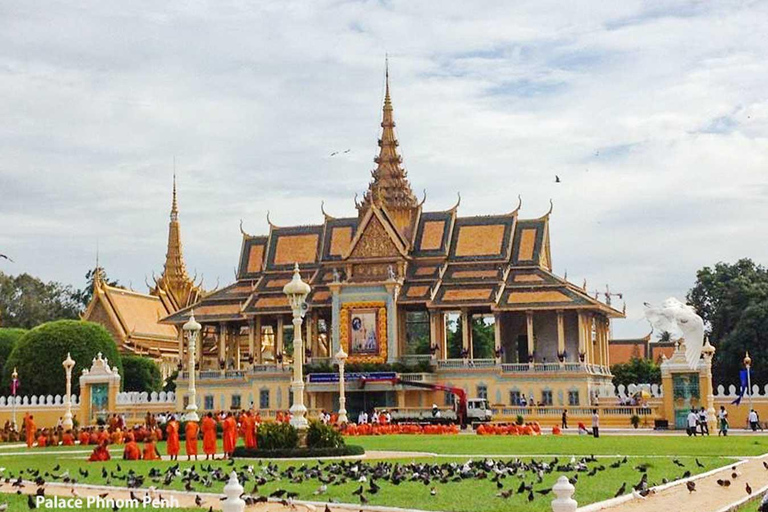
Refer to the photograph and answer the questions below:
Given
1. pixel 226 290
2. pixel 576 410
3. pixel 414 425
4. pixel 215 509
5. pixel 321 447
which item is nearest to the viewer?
pixel 215 509

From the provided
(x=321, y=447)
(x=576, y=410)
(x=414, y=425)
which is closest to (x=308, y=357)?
(x=576, y=410)

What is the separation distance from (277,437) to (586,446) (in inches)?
363

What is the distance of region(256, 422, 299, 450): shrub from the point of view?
94.5 ft

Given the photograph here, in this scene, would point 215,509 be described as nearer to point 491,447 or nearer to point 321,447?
point 321,447

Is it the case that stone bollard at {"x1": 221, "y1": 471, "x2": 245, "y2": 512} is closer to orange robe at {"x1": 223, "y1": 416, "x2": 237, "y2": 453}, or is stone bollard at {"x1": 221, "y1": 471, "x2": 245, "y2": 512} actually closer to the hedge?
the hedge

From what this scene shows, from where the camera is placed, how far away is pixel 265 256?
247 ft

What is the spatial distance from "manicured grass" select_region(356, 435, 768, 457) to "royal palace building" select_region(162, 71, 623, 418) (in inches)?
907

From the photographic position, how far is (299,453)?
28.2 meters

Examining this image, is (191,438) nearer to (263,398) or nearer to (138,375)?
(263,398)

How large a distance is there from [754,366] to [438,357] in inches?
663

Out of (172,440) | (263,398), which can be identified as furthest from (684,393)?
(172,440)

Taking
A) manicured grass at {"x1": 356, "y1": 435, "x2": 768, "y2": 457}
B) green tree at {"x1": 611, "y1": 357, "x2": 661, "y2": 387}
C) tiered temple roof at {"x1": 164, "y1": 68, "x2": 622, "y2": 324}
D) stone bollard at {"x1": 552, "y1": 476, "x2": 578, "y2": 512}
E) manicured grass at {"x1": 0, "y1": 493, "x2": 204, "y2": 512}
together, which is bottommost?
manicured grass at {"x1": 356, "y1": 435, "x2": 768, "y2": 457}

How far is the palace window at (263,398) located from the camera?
217 ft

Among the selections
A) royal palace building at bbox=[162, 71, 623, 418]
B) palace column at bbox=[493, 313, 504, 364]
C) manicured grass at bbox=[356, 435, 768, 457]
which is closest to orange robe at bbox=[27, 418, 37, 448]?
manicured grass at bbox=[356, 435, 768, 457]
